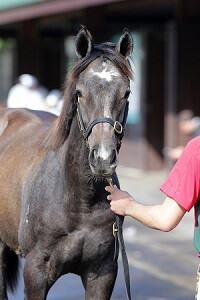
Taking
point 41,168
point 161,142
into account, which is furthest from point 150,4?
point 41,168

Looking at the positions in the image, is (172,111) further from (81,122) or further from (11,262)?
(81,122)

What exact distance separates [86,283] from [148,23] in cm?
1307

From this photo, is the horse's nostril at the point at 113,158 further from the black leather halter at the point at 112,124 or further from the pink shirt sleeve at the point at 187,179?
the pink shirt sleeve at the point at 187,179

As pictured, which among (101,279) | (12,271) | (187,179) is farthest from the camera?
(12,271)

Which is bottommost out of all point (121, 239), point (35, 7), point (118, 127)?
point (121, 239)

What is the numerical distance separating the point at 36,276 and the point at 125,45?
151 centimetres

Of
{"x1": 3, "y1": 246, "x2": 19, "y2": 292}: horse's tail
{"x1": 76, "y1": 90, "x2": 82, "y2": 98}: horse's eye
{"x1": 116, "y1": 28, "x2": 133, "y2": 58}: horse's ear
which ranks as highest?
{"x1": 116, "y1": 28, "x2": 133, "y2": 58}: horse's ear

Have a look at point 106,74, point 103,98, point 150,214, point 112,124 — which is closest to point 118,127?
point 112,124

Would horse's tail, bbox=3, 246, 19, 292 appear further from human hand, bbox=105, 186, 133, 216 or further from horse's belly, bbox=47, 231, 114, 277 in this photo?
human hand, bbox=105, 186, 133, 216

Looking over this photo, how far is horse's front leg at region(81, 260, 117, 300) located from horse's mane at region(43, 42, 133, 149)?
0.82 m

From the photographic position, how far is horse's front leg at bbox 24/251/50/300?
550 centimetres

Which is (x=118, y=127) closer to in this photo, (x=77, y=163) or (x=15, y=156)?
(x=77, y=163)

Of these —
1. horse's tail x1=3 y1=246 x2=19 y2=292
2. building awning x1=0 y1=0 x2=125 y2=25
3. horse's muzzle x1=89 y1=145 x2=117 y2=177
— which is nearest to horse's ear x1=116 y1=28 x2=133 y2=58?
horse's muzzle x1=89 y1=145 x2=117 y2=177

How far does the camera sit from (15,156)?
6496 millimetres
